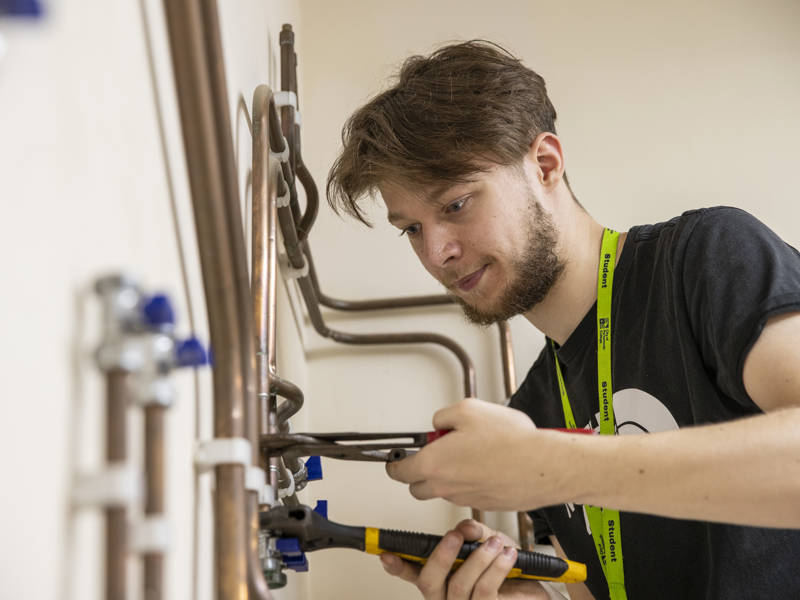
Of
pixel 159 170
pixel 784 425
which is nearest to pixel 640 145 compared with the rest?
pixel 784 425

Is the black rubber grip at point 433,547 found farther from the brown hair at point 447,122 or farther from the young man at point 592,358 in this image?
the brown hair at point 447,122

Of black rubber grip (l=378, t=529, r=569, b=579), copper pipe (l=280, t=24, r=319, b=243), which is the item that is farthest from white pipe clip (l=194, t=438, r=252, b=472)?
copper pipe (l=280, t=24, r=319, b=243)

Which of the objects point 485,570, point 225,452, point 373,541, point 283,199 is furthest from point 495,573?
point 283,199

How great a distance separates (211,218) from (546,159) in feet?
2.20

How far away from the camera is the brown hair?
1.07 meters

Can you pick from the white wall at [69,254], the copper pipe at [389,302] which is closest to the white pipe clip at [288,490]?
the white wall at [69,254]

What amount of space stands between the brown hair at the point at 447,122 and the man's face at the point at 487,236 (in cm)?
2

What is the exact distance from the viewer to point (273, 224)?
968 mm

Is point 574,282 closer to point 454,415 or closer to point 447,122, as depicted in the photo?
point 447,122

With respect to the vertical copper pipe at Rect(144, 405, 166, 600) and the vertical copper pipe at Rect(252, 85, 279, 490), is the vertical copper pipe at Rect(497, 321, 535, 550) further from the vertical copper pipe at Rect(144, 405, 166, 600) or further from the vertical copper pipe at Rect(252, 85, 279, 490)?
the vertical copper pipe at Rect(144, 405, 166, 600)

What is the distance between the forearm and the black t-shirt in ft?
0.47

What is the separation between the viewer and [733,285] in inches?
33.1

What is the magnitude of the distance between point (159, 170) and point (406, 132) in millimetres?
529

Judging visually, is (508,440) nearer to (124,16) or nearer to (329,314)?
(124,16)
